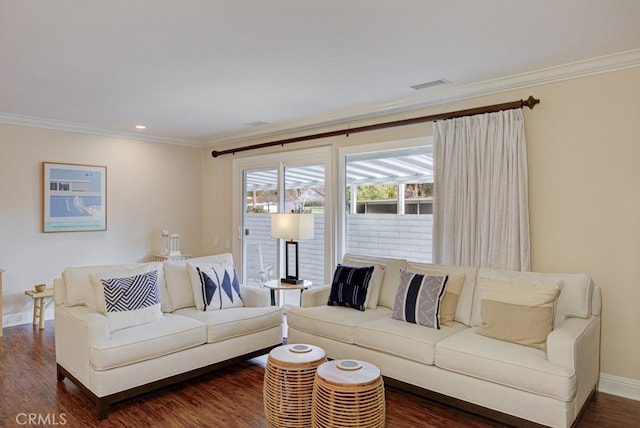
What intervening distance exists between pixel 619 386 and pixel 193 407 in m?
3.27

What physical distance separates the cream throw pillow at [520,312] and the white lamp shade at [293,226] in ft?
6.65

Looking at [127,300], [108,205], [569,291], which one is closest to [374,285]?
[569,291]

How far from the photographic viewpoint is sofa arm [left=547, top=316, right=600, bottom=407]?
252 centimetres

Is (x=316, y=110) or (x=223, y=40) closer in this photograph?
(x=223, y=40)

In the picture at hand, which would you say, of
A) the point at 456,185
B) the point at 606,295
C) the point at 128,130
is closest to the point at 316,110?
the point at 456,185

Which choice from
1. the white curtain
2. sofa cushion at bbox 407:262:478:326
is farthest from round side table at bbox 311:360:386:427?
the white curtain

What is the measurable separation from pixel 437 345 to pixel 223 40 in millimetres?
2610

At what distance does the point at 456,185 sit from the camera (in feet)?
13.1

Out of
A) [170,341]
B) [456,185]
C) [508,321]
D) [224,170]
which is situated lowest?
[170,341]

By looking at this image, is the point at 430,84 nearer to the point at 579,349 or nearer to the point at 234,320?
the point at 579,349

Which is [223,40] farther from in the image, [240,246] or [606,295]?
[240,246]

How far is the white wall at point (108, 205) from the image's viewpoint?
5137 mm

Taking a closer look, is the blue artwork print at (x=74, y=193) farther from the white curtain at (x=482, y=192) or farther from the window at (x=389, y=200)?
the white curtain at (x=482, y=192)

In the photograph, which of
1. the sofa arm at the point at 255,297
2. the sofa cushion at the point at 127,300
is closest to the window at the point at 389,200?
the sofa arm at the point at 255,297
